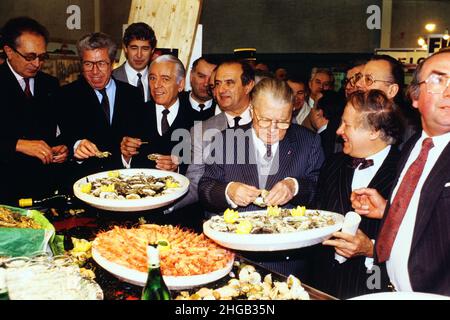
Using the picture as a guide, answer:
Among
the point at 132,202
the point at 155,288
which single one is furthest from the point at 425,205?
the point at 132,202

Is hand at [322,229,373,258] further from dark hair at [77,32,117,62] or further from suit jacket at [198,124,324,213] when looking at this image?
dark hair at [77,32,117,62]

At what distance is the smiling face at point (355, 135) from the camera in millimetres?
2361

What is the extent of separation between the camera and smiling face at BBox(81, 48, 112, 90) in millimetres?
3354

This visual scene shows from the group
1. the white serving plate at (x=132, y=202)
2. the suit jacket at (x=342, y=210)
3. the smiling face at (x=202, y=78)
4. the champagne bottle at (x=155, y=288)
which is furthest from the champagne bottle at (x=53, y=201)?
the smiling face at (x=202, y=78)

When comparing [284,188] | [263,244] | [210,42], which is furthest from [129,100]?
[210,42]

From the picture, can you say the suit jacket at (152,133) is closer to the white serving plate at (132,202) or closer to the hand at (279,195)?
the white serving plate at (132,202)

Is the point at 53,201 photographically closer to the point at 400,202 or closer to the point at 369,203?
the point at 369,203

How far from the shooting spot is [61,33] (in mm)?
9844

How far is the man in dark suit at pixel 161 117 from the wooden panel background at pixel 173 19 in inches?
52.2

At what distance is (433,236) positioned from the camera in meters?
1.71

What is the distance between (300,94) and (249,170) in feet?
11.2

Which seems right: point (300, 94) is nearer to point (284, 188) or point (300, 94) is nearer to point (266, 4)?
point (284, 188)

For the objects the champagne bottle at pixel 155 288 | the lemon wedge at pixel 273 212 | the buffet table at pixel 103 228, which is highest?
the lemon wedge at pixel 273 212

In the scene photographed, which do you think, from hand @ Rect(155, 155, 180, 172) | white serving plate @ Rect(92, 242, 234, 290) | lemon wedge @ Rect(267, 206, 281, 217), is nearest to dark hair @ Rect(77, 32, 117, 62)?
hand @ Rect(155, 155, 180, 172)
